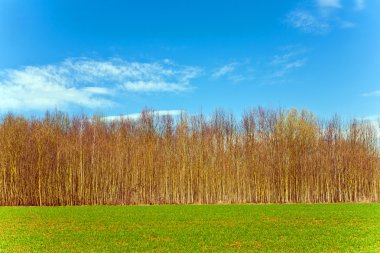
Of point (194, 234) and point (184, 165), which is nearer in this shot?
point (194, 234)

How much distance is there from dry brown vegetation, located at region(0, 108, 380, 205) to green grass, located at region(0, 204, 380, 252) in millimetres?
9244

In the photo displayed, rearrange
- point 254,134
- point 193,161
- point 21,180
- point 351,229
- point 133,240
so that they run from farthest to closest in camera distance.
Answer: point 254,134
point 193,161
point 21,180
point 351,229
point 133,240

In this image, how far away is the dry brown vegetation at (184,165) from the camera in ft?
80.6

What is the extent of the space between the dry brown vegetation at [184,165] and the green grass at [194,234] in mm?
9244

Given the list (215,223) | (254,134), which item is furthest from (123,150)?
(215,223)

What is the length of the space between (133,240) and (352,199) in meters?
20.5

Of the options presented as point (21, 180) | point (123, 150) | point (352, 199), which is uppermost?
point (123, 150)

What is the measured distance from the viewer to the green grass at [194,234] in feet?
30.5

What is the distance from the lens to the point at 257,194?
25.4 meters

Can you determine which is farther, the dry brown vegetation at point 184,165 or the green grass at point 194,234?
the dry brown vegetation at point 184,165

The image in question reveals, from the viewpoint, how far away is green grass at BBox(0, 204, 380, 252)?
9.30 meters

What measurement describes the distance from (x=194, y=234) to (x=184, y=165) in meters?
14.3

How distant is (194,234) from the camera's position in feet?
36.6

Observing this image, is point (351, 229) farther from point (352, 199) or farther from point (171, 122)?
point (171, 122)
